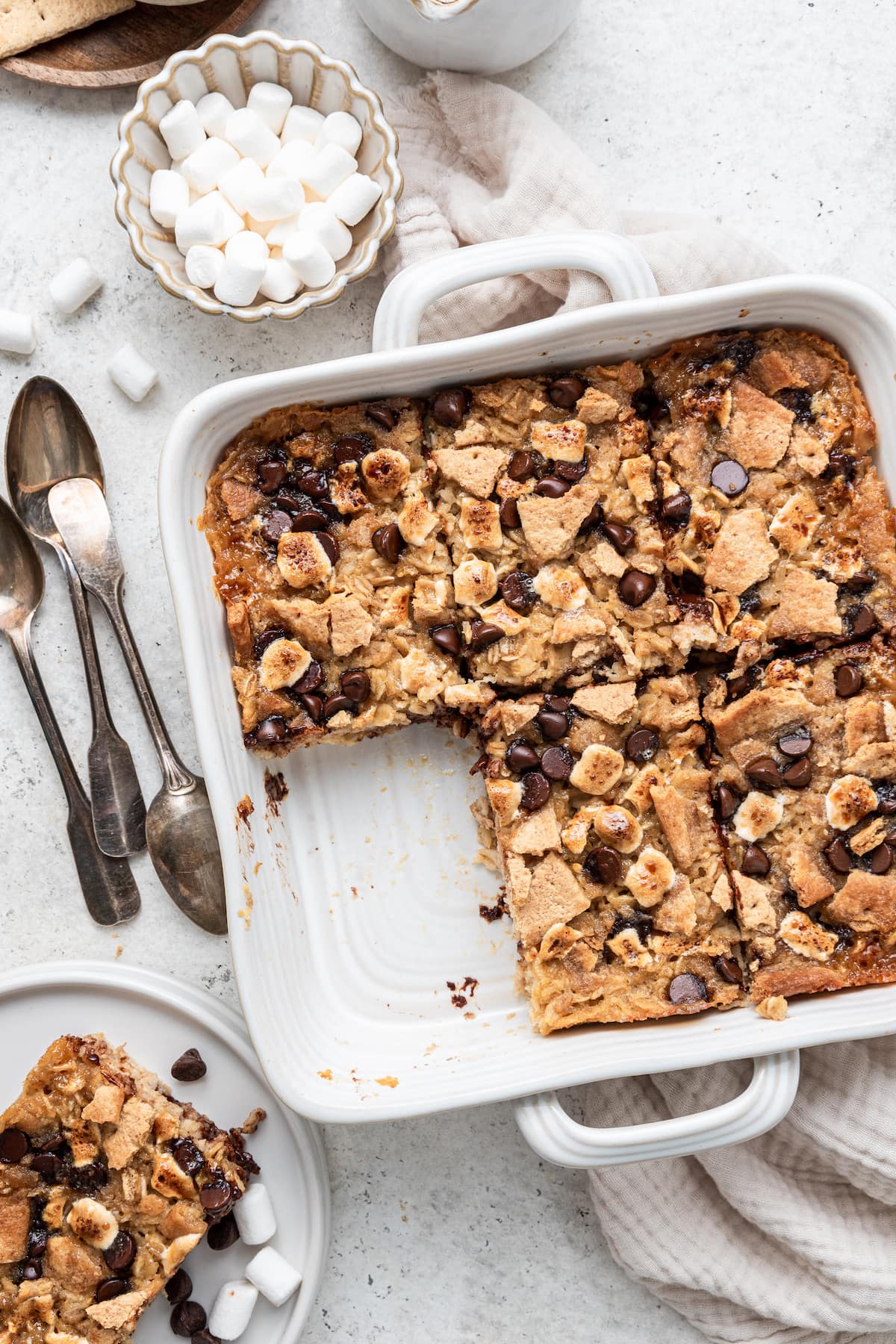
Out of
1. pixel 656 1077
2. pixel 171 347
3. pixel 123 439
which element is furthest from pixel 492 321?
pixel 656 1077

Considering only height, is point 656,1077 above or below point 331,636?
below

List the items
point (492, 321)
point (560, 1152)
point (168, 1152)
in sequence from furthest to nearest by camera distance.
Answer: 1. point (492, 321)
2. point (168, 1152)
3. point (560, 1152)

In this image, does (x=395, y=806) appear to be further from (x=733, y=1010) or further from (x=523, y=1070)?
(x=733, y=1010)

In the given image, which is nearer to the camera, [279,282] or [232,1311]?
[279,282]

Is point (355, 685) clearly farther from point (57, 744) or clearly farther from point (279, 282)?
point (279, 282)

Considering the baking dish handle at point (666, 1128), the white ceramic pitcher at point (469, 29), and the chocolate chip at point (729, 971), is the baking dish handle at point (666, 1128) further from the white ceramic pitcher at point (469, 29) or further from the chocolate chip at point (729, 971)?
the white ceramic pitcher at point (469, 29)

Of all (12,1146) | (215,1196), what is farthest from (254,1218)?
(12,1146)

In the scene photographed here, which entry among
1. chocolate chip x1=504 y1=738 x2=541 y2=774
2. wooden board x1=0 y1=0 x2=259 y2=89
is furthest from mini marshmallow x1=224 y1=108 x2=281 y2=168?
chocolate chip x1=504 y1=738 x2=541 y2=774
